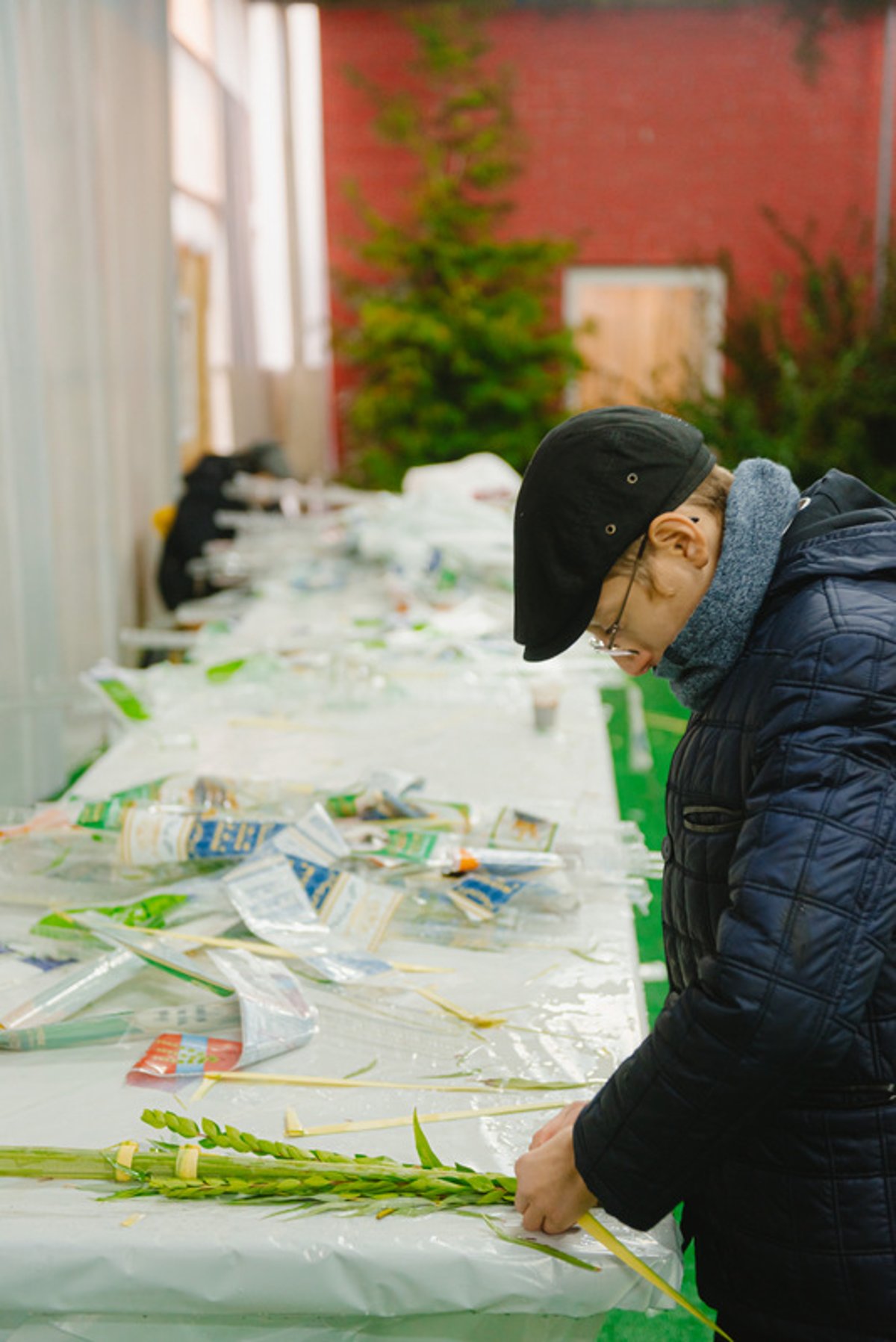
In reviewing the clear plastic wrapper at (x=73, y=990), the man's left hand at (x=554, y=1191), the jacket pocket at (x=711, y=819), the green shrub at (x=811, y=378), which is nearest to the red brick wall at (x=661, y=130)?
the green shrub at (x=811, y=378)

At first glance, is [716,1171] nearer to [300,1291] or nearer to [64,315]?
[300,1291]

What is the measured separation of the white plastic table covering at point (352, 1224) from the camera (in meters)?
0.95

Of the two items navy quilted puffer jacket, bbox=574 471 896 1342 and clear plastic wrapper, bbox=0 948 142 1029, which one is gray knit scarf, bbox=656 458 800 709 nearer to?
navy quilted puffer jacket, bbox=574 471 896 1342

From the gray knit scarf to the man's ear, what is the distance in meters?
0.02

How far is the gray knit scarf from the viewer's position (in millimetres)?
939

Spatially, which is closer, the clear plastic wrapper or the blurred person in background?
the clear plastic wrapper

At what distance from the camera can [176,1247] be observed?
0.95 meters

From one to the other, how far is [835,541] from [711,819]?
0.24 metres

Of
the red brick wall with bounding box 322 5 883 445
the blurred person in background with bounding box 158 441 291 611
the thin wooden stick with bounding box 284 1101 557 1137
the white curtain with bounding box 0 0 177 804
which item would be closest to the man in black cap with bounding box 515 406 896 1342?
the thin wooden stick with bounding box 284 1101 557 1137

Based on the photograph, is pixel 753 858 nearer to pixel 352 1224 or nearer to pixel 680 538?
pixel 680 538

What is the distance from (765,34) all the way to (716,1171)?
28.1 feet

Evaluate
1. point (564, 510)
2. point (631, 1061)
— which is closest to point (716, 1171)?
point (631, 1061)

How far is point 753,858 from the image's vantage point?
0.85 meters

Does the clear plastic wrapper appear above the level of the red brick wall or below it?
below
